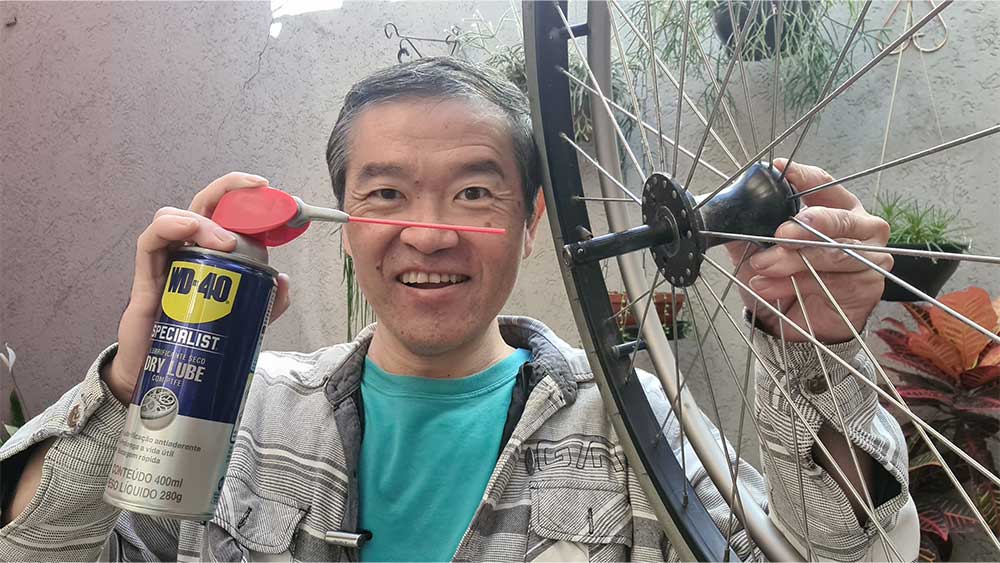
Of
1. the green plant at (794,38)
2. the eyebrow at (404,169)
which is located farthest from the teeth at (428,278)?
the green plant at (794,38)

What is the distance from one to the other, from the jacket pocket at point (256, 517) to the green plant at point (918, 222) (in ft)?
3.26

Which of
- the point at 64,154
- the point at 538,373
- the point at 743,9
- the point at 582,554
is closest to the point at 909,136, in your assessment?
the point at 743,9

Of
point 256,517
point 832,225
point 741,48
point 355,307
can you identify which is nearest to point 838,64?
point 832,225

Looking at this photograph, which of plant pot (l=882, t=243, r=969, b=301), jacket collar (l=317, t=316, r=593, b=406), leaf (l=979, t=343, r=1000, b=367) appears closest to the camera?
jacket collar (l=317, t=316, r=593, b=406)

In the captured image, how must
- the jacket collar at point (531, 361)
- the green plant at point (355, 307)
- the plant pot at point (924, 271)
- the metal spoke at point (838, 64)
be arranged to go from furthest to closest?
1. the green plant at point (355, 307)
2. the plant pot at point (924, 271)
3. the jacket collar at point (531, 361)
4. the metal spoke at point (838, 64)

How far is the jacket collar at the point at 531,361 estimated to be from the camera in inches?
34.8

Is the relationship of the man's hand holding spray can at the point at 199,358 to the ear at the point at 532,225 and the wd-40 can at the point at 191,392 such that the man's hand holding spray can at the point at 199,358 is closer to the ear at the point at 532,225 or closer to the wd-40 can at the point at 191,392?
the wd-40 can at the point at 191,392

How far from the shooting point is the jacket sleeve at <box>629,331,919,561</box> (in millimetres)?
625

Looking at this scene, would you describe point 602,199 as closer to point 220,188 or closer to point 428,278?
point 428,278

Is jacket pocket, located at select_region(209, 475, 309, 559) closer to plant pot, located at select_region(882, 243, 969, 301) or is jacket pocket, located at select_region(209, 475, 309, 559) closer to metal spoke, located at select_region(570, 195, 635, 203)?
metal spoke, located at select_region(570, 195, 635, 203)

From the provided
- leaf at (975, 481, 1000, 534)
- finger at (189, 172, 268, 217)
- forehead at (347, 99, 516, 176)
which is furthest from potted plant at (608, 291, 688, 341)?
finger at (189, 172, 268, 217)

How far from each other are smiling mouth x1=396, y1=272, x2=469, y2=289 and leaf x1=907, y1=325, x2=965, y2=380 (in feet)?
3.01

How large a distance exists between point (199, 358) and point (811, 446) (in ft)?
1.73

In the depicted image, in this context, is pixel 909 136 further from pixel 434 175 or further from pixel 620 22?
pixel 434 175
